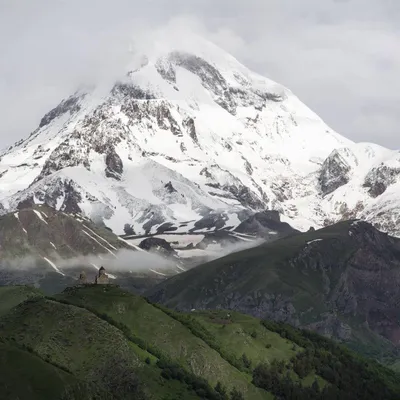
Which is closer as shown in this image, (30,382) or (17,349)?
(30,382)
